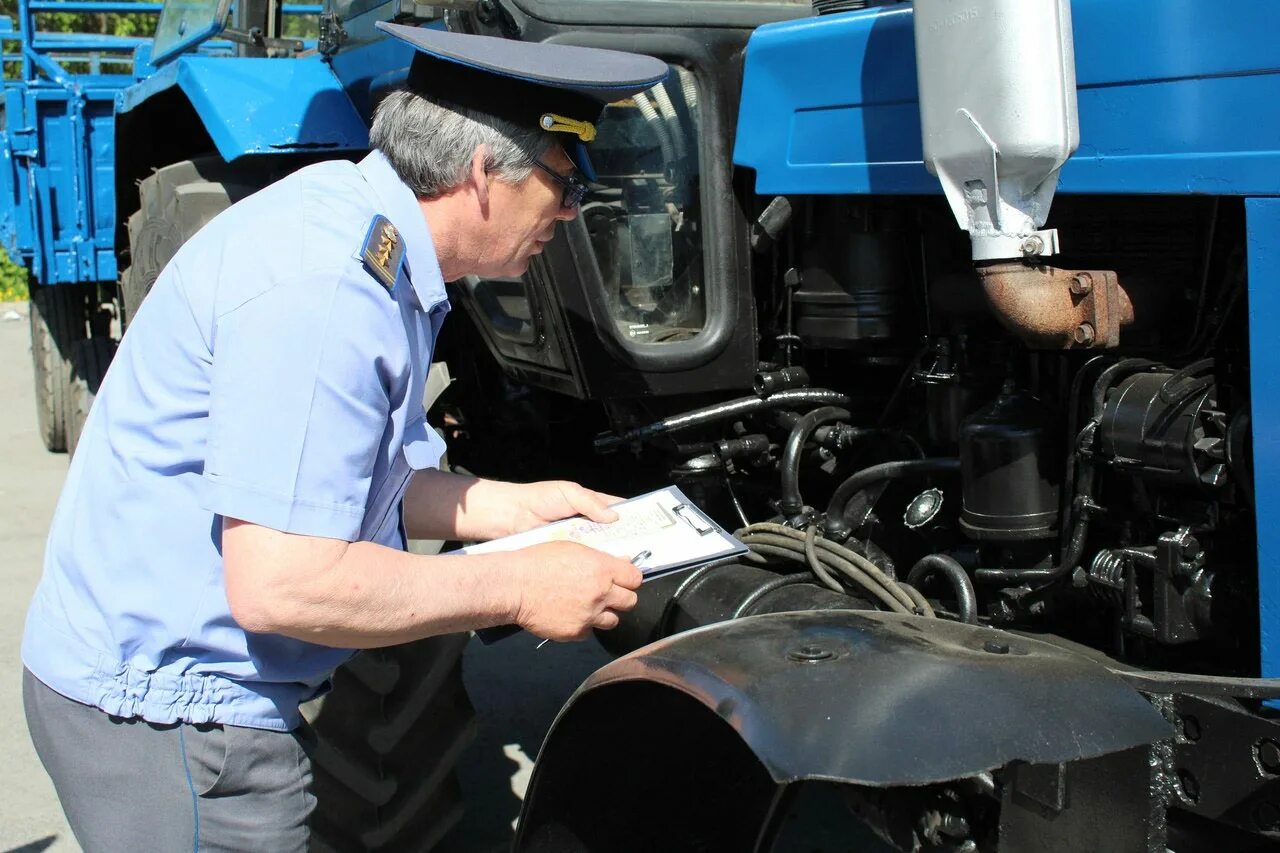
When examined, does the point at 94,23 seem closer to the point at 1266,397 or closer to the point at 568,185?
the point at 568,185

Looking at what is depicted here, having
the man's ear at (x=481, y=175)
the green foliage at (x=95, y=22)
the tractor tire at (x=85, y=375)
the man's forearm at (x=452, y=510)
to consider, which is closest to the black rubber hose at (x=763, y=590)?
the man's forearm at (x=452, y=510)

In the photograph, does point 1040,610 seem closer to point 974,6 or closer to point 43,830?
point 974,6

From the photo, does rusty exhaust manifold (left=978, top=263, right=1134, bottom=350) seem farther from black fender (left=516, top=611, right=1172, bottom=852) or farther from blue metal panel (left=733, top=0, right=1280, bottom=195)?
black fender (left=516, top=611, right=1172, bottom=852)

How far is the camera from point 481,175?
5.59 ft

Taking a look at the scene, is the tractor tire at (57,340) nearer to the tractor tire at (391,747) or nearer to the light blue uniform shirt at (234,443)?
the tractor tire at (391,747)

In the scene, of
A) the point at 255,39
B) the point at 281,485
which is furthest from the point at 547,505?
the point at 255,39

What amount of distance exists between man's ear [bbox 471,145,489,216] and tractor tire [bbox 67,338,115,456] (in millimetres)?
4673

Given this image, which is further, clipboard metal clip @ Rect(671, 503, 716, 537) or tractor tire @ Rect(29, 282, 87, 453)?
tractor tire @ Rect(29, 282, 87, 453)

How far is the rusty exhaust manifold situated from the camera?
199 centimetres

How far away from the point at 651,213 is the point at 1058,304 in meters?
0.98

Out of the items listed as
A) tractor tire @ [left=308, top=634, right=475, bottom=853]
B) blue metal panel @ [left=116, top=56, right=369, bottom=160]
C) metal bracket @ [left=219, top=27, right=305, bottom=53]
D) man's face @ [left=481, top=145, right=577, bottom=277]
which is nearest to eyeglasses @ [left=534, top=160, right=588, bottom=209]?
man's face @ [left=481, top=145, right=577, bottom=277]

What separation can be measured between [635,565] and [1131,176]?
92 centimetres

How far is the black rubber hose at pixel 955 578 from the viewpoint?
2.17m

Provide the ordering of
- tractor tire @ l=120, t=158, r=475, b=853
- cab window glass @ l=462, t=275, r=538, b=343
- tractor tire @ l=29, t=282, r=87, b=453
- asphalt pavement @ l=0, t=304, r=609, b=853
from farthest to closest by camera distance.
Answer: tractor tire @ l=29, t=282, r=87, b=453, asphalt pavement @ l=0, t=304, r=609, b=853, cab window glass @ l=462, t=275, r=538, b=343, tractor tire @ l=120, t=158, r=475, b=853
